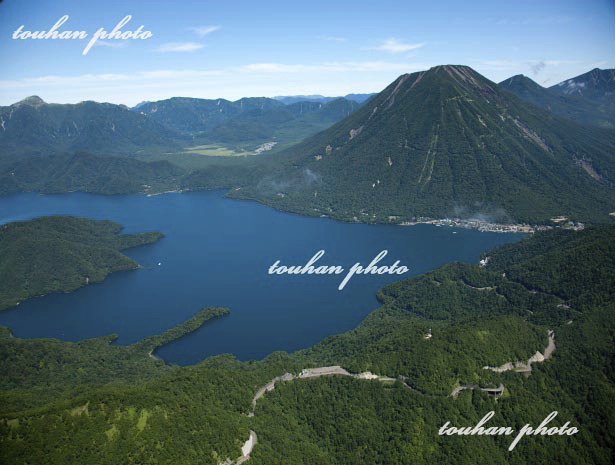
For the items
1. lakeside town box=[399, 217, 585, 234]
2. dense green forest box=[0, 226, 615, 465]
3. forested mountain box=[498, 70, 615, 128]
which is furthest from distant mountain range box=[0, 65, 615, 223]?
dense green forest box=[0, 226, 615, 465]

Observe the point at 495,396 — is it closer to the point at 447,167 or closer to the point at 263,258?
the point at 263,258

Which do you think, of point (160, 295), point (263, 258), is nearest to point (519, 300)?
point (263, 258)

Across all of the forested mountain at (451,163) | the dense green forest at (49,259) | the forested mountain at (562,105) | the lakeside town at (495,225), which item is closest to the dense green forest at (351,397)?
the dense green forest at (49,259)

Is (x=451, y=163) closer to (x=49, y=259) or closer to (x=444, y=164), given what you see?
(x=444, y=164)

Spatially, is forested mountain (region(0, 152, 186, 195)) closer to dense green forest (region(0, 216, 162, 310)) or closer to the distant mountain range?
the distant mountain range

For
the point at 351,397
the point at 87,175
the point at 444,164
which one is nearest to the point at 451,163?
the point at 444,164

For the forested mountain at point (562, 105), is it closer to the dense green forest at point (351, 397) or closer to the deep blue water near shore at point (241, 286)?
the deep blue water near shore at point (241, 286)
